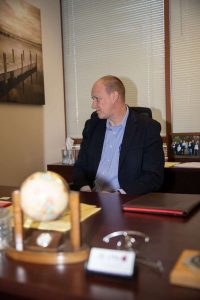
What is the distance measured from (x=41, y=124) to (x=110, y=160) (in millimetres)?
1334

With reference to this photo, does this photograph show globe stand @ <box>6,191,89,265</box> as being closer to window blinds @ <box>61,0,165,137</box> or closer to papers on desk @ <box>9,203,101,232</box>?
papers on desk @ <box>9,203,101,232</box>

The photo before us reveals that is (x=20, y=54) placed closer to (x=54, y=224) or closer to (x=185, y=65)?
(x=185, y=65)

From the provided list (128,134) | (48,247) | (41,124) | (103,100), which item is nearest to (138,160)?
(128,134)

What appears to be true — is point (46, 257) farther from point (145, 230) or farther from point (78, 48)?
point (78, 48)

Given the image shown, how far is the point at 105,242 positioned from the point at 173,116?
249cm

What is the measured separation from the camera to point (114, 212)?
1.17 metres

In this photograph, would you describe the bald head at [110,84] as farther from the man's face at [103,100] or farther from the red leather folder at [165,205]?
the red leather folder at [165,205]

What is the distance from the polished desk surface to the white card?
0.05 feet

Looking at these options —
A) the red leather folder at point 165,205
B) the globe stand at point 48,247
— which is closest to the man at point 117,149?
the red leather folder at point 165,205

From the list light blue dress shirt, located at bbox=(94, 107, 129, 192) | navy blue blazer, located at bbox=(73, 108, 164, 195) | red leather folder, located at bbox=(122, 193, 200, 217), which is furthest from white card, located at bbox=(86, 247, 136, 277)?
light blue dress shirt, located at bbox=(94, 107, 129, 192)

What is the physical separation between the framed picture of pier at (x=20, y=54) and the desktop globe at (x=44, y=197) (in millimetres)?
2033

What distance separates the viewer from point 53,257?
765 millimetres

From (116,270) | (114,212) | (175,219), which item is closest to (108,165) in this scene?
(114,212)

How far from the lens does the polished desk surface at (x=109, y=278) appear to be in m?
0.62
